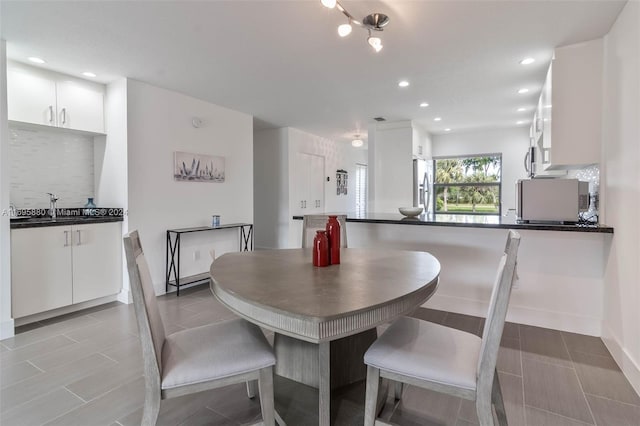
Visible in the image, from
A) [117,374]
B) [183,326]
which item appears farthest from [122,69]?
[117,374]

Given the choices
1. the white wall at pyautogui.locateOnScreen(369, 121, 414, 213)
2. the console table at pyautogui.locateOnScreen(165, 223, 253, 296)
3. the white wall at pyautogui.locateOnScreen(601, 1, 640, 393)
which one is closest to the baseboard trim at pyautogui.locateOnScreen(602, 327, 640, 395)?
the white wall at pyautogui.locateOnScreen(601, 1, 640, 393)

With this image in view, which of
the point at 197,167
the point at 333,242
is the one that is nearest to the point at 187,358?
the point at 333,242

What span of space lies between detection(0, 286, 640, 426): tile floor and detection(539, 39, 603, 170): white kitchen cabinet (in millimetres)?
1512

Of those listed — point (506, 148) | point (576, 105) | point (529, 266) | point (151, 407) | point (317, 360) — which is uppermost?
point (506, 148)

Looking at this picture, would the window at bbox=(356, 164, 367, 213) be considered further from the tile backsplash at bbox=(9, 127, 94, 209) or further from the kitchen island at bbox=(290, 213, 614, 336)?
the tile backsplash at bbox=(9, 127, 94, 209)

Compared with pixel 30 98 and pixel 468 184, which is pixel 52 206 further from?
pixel 468 184

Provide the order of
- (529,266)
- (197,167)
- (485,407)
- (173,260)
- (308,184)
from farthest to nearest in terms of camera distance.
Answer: (308,184)
(197,167)
(173,260)
(529,266)
(485,407)

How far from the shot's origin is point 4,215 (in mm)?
2617

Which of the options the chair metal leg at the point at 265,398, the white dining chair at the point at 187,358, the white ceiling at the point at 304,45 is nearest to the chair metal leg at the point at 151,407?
the white dining chair at the point at 187,358

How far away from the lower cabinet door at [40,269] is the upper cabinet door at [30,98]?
3.58 feet

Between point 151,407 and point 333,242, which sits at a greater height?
point 333,242

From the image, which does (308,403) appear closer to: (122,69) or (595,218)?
(595,218)

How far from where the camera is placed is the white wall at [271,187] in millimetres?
6039

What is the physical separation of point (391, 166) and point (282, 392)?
4433 millimetres
